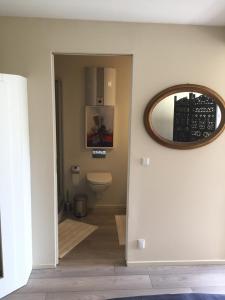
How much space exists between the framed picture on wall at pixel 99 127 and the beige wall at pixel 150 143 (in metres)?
1.52

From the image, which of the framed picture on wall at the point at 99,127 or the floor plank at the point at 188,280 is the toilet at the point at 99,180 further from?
the floor plank at the point at 188,280

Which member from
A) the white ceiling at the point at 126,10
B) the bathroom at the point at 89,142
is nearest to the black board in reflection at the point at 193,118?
the white ceiling at the point at 126,10

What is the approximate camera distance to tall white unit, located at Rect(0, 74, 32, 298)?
7.03 ft

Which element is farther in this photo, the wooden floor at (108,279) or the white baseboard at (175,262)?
the white baseboard at (175,262)

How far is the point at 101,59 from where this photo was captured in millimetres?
3971

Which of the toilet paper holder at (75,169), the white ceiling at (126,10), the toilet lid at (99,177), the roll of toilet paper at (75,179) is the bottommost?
the roll of toilet paper at (75,179)

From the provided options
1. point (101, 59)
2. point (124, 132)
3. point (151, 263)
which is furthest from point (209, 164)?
point (101, 59)

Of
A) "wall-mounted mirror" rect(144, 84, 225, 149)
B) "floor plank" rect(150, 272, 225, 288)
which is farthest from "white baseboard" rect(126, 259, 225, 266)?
"wall-mounted mirror" rect(144, 84, 225, 149)

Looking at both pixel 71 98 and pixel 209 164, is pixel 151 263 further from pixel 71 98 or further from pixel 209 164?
pixel 71 98

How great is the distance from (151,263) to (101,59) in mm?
2911

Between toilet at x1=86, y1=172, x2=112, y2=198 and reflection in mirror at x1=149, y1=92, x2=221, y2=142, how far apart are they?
1.51 meters

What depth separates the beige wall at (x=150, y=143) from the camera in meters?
2.42

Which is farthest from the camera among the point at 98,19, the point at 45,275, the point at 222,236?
the point at 222,236

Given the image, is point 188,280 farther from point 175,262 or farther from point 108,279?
point 108,279
